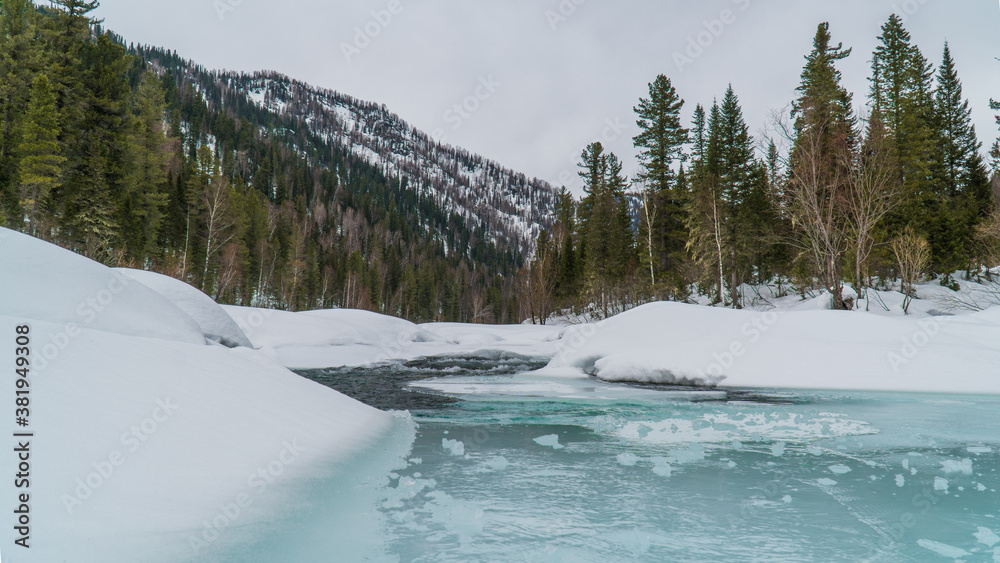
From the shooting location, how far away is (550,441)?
5250 millimetres

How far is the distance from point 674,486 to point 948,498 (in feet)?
6.30

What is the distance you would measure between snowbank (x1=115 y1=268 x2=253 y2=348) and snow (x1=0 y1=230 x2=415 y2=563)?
163 inches

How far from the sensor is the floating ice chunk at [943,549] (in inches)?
98.5

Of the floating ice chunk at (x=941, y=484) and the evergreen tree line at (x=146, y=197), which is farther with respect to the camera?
the evergreen tree line at (x=146, y=197)

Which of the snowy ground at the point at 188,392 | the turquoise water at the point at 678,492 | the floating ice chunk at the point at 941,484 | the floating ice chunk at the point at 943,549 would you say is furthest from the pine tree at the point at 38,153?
the floating ice chunk at the point at 941,484

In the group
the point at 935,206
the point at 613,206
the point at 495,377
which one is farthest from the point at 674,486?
the point at 613,206

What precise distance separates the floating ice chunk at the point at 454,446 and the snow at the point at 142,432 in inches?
20.0

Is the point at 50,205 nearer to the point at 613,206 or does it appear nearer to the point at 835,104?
the point at 613,206

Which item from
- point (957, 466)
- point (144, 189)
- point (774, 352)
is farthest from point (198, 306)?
point (144, 189)

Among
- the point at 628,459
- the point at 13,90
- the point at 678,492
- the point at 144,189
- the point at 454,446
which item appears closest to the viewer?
the point at 678,492

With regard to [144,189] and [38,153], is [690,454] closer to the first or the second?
[38,153]

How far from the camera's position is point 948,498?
3.37 metres

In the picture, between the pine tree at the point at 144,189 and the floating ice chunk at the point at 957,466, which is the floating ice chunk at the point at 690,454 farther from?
the pine tree at the point at 144,189

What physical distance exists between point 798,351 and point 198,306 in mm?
12707
